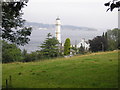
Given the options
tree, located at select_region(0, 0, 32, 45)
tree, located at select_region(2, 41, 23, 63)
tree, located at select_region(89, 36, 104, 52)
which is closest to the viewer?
tree, located at select_region(0, 0, 32, 45)

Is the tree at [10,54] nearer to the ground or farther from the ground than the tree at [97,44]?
nearer to the ground

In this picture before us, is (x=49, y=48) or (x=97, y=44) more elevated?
(x=97, y=44)

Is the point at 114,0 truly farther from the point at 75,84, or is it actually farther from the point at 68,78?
the point at 68,78

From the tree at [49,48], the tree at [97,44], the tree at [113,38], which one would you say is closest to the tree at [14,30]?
the tree at [49,48]

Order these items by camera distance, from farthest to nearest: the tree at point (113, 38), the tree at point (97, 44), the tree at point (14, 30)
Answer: the tree at point (97, 44) < the tree at point (113, 38) < the tree at point (14, 30)

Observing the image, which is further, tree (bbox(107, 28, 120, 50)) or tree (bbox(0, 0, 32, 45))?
tree (bbox(107, 28, 120, 50))

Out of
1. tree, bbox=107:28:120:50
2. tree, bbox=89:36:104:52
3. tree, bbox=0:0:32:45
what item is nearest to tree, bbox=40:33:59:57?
tree, bbox=89:36:104:52

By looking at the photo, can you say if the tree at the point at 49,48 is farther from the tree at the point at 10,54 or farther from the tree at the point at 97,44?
the tree at the point at 10,54

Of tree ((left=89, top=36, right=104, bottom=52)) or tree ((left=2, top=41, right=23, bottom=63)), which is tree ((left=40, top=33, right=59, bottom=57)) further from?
tree ((left=2, top=41, right=23, bottom=63))

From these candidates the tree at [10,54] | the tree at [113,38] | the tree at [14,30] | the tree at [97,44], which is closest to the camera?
the tree at [14,30]

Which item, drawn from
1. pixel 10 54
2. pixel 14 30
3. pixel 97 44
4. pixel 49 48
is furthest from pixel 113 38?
pixel 14 30

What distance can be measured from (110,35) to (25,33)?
3438 cm

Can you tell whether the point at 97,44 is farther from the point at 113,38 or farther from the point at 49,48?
the point at 49,48

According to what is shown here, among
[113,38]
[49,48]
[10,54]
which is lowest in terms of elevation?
[10,54]
